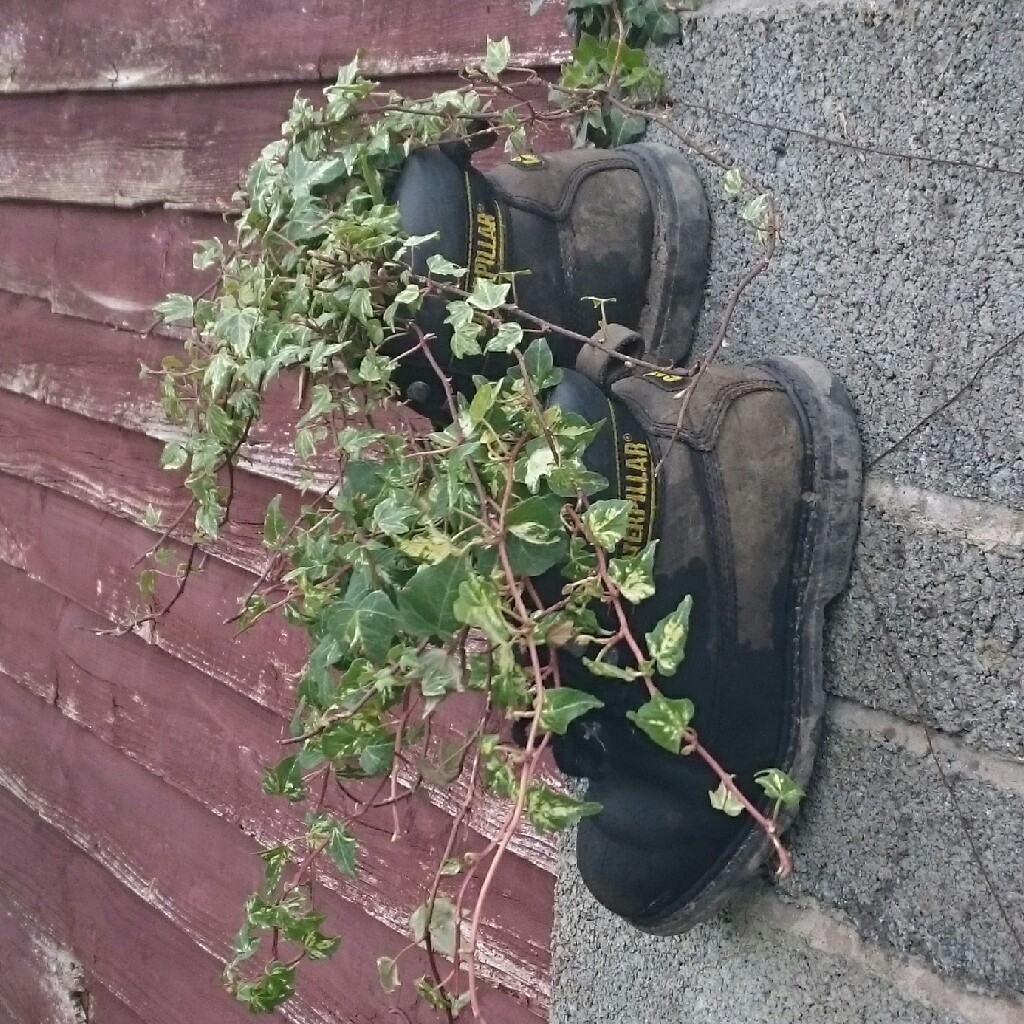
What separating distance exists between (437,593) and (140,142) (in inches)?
50.7

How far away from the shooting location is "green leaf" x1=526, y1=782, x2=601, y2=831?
0.57 meters

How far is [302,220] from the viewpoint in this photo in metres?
0.77

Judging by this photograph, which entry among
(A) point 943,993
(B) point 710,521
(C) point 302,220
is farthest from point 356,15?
(A) point 943,993

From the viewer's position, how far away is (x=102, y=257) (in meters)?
1.77

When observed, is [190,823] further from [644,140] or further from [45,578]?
[644,140]

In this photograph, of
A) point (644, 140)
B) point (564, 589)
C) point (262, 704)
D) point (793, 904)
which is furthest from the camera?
point (262, 704)

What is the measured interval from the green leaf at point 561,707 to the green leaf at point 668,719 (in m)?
0.03

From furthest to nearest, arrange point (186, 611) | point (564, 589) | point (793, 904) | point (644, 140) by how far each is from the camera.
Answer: point (186, 611) → point (644, 140) → point (793, 904) → point (564, 589)

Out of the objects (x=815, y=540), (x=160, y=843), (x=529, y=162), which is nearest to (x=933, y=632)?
(x=815, y=540)

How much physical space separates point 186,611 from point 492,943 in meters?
0.68

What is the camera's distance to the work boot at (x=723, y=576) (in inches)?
30.2

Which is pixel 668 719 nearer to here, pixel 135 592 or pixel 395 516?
pixel 395 516

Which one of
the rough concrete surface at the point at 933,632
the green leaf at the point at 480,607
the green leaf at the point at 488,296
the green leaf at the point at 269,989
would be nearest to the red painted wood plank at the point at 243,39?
the green leaf at the point at 488,296

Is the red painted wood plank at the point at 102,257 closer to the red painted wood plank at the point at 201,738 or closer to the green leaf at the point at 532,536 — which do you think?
the red painted wood plank at the point at 201,738
